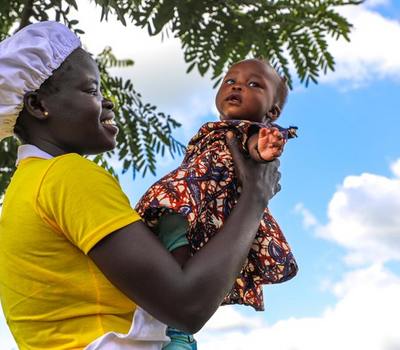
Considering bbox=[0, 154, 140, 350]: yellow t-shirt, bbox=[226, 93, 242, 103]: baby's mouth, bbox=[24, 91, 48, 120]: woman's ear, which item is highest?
bbox=[226, 93, 242, 103]: baby's mouth

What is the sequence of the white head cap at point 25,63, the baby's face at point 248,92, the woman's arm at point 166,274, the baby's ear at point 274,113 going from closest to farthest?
the woman's arm at point 166,274 → the white head cap at point 25,63 → the baby's face at point 248,92 → the baby's ear at point 274,113

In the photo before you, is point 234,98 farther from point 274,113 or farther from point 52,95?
point 52,95

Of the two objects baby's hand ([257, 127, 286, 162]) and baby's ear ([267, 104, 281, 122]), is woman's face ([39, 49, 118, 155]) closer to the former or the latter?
baby's hand ([257, 127, 286, 162])

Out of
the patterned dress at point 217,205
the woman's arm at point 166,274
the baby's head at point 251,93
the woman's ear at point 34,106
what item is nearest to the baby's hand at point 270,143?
the patterned dress at point 217,205

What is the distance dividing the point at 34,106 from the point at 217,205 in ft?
1.89

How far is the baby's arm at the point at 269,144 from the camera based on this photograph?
6.30ft

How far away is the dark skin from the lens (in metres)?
1.58

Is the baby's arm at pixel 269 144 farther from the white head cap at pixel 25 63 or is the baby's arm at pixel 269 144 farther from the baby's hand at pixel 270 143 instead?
the white head cap at pixel 25 63

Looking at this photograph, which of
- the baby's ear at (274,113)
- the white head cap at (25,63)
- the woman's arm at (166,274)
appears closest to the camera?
the woman's arm at (166,274)

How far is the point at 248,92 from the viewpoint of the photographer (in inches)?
96.4

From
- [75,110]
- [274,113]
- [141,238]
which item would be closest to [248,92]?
[274,113]

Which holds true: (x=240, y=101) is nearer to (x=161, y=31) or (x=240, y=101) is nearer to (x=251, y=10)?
(x=161, y=31)

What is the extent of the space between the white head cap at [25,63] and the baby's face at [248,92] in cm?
67

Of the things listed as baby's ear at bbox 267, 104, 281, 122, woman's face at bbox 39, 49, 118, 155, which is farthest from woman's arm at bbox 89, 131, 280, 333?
baby's ear at bbox 267, 104, 281, 122
